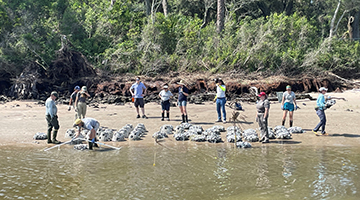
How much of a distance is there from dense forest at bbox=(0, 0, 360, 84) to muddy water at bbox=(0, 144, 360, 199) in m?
12.4

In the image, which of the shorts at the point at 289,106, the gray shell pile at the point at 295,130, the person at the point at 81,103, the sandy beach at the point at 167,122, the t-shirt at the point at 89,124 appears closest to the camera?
the t-shirt at the point at 89,124

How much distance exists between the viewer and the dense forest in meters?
23.0

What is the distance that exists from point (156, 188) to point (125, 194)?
0.69 metres

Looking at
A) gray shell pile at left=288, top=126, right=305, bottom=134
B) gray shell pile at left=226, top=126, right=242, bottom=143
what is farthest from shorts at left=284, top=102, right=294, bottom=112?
gray shell pile at left=226, top=126, right=242, bottom=143

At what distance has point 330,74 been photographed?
23484 millimetres

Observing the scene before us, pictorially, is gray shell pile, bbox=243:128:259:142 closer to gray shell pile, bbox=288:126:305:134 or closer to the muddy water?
the muddy water

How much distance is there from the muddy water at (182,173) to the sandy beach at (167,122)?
0.87 m

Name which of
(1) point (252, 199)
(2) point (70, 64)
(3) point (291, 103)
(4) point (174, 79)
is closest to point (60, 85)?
(2) point (70, 64)

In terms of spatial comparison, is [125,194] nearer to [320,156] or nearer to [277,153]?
[277,153]

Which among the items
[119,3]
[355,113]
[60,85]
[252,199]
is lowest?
[252,199]

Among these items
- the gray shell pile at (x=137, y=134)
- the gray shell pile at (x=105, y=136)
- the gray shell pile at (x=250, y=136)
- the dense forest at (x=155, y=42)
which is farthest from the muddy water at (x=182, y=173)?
the dense forest at (x=155, y=42)

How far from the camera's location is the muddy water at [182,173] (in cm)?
748

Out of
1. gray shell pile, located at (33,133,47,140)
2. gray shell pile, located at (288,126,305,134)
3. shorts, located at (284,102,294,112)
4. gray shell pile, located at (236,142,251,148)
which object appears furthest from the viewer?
shorts, located at (284,102,294,112)

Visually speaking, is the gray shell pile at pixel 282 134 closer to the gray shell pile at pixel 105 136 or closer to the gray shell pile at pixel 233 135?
the gray shell pile at pixel 233 135
